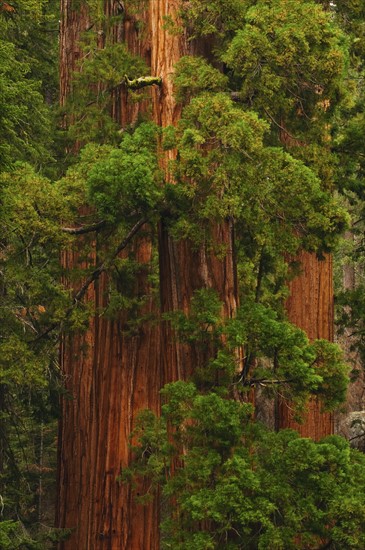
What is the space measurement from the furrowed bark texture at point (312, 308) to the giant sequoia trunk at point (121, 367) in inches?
58.8

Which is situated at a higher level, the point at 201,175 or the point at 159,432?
the point at 201,175

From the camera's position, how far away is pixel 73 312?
383 inches

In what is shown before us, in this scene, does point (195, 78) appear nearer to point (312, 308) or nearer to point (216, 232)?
point (216, 232)

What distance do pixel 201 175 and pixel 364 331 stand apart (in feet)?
15.2

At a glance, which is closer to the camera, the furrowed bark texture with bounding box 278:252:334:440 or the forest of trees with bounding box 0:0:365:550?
the forest of trees with bounding box 0:0:365:550

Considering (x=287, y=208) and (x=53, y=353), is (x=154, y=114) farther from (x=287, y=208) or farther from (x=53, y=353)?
(x=53, y=353)

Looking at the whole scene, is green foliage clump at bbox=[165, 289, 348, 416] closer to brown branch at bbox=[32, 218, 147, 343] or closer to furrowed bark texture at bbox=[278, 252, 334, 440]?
brown branch at bbox=[32, 218, 147, 343]

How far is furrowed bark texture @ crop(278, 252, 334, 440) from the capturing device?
11.9 meters

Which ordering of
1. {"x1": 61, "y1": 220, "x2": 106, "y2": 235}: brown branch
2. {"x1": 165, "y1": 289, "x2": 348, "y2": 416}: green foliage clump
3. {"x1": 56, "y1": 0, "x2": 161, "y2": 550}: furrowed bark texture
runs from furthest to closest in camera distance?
{"x1": 56, "y1": 0, "x2": 161, "y2": 550}: furrowed bark texture < {"x1": 61, "y1": 220, "x2": 106, "y2": 235}: brown branch < {"x1": 165, "y1": 289, "x2": 348, "y2": 416}: green foliage clump

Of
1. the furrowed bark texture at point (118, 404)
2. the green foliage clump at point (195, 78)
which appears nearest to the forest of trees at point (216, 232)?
the green foliage clump at point (195, 78)

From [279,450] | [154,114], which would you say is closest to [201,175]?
[154,114]

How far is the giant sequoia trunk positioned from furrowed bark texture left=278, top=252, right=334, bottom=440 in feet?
4.90

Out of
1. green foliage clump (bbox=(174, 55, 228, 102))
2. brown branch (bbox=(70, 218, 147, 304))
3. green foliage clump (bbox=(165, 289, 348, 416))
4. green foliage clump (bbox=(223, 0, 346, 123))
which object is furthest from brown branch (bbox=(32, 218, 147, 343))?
green foliage clump (bbox=(223, 0, 346, 123))

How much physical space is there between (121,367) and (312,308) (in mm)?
2150
